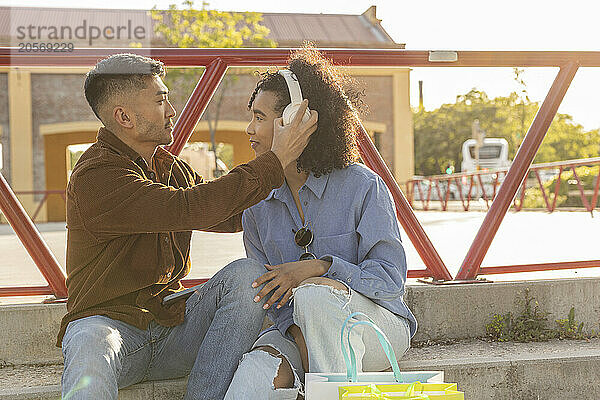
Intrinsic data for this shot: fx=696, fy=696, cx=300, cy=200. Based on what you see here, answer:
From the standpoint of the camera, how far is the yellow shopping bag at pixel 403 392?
1646 mm

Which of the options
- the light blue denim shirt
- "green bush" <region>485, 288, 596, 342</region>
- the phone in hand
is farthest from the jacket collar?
"green bush" <region>485, 288, 596, 342</region>

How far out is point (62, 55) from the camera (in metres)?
2.87

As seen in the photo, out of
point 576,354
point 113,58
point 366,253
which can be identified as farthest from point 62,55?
point 576,354

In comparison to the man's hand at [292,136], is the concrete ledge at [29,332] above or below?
below

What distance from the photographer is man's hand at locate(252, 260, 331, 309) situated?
2.22m

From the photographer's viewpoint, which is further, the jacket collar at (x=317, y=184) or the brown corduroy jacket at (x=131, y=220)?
the jacket collar at (x=317, y=184)

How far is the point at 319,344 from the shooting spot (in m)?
2.09

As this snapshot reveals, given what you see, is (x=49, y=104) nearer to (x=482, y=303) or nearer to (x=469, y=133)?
(x=482, y=303)

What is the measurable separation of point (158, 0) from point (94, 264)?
2033 cm

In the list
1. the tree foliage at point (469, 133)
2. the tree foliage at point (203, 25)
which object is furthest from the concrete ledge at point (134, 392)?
the tree foliage at point (469, 133)

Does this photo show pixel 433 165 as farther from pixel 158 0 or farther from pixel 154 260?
pixel 154 260

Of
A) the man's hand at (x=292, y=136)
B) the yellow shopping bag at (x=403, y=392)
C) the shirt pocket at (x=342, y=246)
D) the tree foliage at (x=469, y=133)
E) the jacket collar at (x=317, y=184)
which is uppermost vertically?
the tree foliage at (x=469, y=133)

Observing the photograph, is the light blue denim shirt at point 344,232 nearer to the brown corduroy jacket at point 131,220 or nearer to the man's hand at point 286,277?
the man's hand at point 286,277

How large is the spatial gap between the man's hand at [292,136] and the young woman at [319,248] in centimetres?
3
